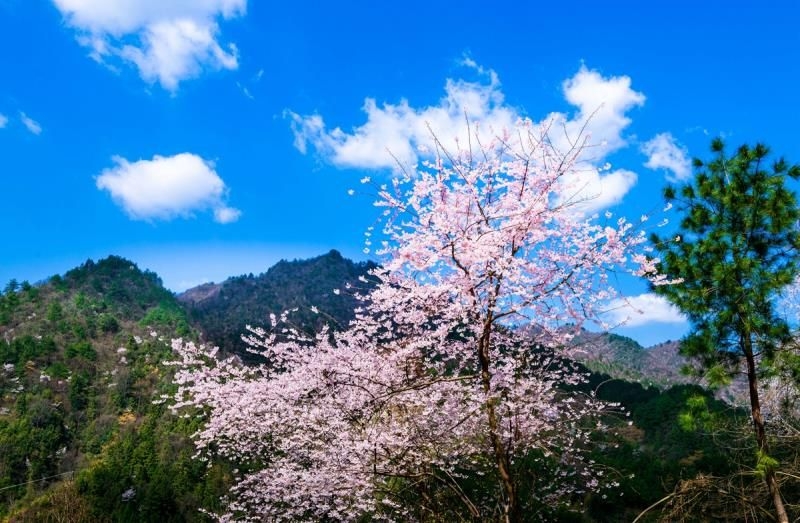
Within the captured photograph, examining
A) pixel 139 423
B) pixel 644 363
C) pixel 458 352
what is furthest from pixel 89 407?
pixel 644 363

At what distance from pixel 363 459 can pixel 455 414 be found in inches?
65.4

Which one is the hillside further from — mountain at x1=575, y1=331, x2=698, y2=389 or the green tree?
mountain at x1=575, y1=331, x2=698, y2=389

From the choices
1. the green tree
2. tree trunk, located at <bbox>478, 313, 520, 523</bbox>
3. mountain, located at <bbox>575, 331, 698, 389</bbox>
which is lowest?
tree trunk, located at <bbox>478, 313, 520, 523</bbox>

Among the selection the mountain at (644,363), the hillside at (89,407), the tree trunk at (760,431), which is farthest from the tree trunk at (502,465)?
the mountain at (644,363)

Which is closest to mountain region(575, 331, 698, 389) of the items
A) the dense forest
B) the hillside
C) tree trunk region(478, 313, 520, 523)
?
the dense forest

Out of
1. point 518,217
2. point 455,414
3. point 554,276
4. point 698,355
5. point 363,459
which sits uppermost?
point 518,217

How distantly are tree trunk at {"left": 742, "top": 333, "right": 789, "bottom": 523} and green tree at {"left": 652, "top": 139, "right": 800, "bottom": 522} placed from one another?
0.04 ft

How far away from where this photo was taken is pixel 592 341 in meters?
6.84

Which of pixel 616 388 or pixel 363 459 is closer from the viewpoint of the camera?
pixel 363 459

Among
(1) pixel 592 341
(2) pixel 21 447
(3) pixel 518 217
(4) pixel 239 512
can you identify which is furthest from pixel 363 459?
(2) pixel 21 447

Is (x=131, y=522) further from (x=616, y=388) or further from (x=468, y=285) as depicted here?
(x=616, y=388)

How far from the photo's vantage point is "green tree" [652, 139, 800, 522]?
794 cm

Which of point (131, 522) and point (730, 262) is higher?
point (730, 262)

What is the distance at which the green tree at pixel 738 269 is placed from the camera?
7938mm
